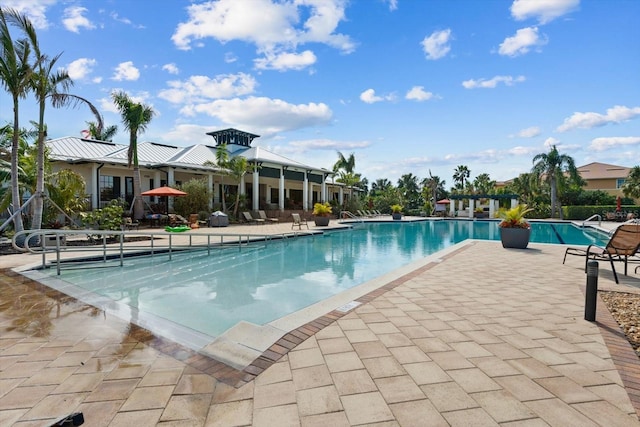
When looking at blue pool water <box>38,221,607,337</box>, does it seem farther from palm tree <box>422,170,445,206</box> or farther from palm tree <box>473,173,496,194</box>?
palm tree <box>473,173,496,194</box>

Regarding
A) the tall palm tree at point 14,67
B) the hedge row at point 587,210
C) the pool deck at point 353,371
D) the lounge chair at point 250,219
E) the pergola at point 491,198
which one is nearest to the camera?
the pool deck at point 353,371

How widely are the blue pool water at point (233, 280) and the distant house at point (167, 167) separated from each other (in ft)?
34.0

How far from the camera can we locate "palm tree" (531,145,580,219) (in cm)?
2730

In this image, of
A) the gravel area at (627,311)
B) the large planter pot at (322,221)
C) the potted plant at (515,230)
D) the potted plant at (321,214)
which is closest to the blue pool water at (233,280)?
the potted plant at (515,230)

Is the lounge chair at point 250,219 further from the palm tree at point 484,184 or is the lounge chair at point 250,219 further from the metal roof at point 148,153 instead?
the palm tree at point 484,184

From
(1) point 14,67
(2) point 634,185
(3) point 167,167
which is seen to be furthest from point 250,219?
(2) point 634,185

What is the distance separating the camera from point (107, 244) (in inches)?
417

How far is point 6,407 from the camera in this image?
2.10 m

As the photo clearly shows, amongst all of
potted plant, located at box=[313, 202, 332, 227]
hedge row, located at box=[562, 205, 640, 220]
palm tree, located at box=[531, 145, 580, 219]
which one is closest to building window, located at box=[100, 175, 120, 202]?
potted plant, located at box=[313, 202, 332, 227]

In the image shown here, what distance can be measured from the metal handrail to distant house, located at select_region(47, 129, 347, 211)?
21.8 ft

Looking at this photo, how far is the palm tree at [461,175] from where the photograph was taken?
173 feet

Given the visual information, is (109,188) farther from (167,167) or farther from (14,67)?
(14,67)

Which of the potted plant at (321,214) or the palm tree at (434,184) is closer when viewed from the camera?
the potted plant at (321,214)

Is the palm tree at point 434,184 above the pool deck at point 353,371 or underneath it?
above
